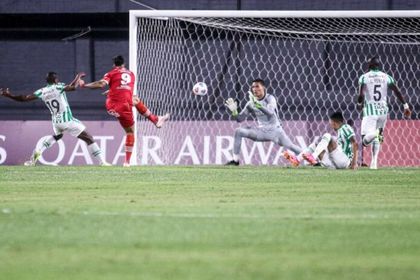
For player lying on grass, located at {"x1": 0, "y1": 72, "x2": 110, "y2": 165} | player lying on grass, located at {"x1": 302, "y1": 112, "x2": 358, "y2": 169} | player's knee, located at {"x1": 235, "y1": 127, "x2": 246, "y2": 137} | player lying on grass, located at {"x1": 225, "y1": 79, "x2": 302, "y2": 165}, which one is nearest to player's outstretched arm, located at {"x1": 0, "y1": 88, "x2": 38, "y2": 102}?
player lying on grass, located at {"x1": 0, "y1": 72, "x2": 110, "y2": 165}

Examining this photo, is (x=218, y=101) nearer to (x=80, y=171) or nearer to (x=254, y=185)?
(x=80, y=171)

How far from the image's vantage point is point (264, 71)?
79.6 feet

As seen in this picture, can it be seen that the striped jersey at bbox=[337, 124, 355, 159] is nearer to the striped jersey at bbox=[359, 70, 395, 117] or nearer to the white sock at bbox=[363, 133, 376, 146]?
the white sock at bbox=[363, 133, 376, 146]

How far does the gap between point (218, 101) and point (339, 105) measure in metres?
2.44

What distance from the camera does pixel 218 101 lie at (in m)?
24.0

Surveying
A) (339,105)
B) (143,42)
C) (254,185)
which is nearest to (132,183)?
(254,185)

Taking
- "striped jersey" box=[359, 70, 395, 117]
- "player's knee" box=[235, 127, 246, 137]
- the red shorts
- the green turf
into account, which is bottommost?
"player's knee" box=[235, 127, 246, 137]

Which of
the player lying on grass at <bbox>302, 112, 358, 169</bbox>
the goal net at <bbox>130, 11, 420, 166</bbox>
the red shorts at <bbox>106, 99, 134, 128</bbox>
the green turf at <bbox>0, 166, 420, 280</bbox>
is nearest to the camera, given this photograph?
the green turf at <bbox>0, 166, 420, 280</bbox>

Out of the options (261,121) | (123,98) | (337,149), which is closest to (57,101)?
(123,98)

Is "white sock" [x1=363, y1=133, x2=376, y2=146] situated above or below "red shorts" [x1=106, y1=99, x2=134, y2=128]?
below

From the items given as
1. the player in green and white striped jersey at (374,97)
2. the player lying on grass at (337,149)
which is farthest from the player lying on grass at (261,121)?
the player in green and white striped jersey at (374,97)

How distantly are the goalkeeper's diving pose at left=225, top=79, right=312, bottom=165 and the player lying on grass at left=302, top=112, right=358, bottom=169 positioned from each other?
52.6 inches

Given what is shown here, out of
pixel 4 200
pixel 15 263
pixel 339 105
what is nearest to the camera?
pixel 15 263

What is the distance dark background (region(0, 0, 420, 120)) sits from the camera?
80.9 feet
